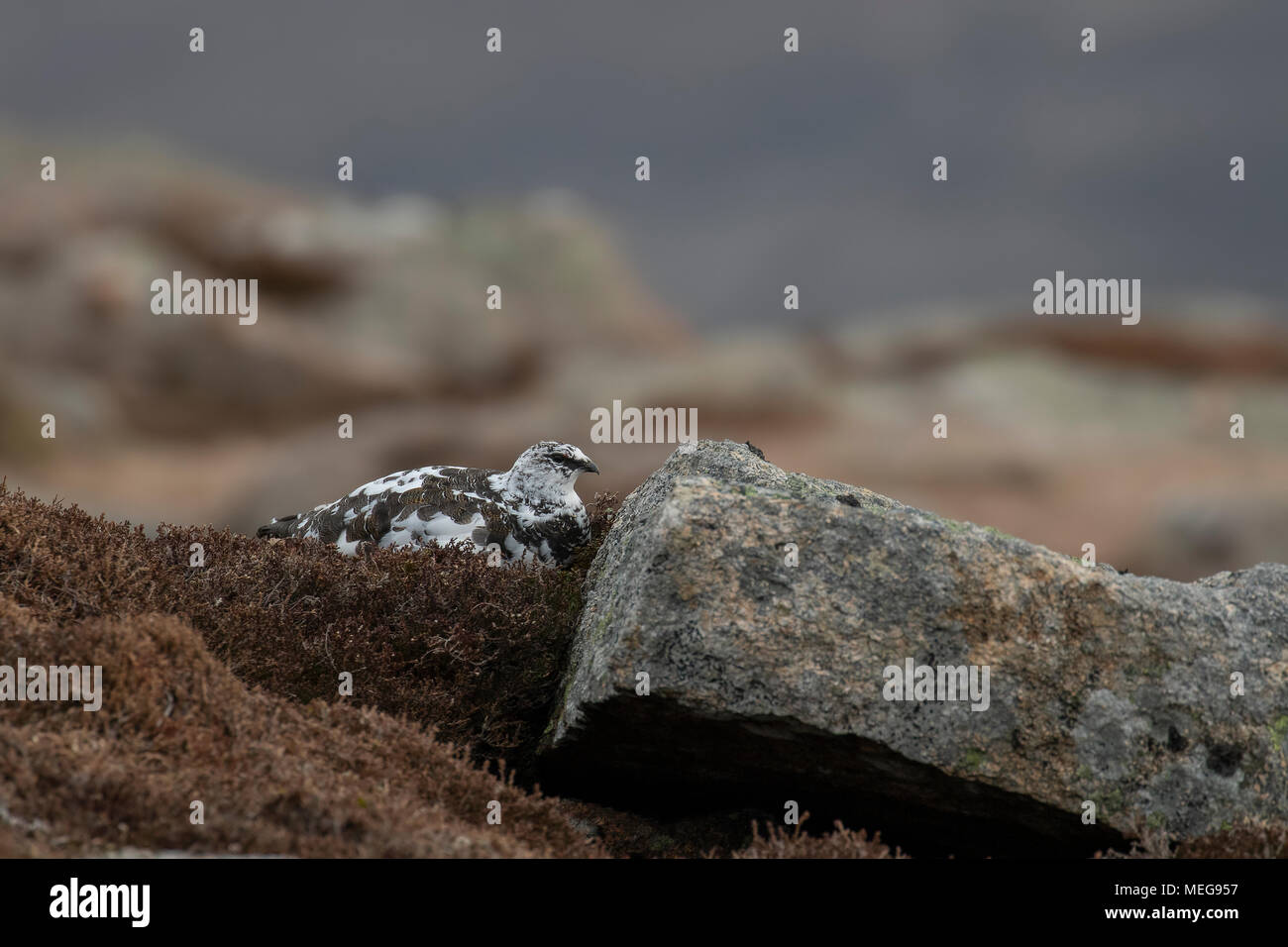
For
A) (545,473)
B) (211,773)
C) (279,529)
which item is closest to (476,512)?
(545,473)

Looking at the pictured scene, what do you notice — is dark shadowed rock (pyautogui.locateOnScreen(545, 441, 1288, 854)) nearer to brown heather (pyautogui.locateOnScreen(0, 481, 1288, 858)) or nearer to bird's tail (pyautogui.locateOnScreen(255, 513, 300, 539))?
brown heather (pyautogui.locateOnScreen(0, 481, 1288, 858))

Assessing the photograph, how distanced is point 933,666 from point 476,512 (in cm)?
355

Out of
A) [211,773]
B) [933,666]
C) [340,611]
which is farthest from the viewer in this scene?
[340,611]

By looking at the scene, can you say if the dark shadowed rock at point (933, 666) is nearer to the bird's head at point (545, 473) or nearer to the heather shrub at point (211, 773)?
the heather shrub at point (211, 773)

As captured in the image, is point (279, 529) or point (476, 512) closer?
point (476, 512)

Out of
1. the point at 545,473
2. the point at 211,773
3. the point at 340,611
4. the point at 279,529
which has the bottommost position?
the point at 211,773

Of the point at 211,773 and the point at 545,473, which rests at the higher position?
the point at 545,473

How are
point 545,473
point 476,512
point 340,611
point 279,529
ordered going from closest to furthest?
1. point 340,611
2. point 476,512
3. point 545,473
4. point 279,529

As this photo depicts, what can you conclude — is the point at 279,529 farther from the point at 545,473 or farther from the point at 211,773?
the point at 211,773

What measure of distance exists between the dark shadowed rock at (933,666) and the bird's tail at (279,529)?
11.2ft

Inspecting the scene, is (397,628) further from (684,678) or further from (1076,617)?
(1076,617)

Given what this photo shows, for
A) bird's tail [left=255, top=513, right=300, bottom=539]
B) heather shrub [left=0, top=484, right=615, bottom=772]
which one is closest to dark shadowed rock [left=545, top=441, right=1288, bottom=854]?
heather shrub [left=0, top=484, right=615, bottom=772]

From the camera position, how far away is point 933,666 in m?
5.07
